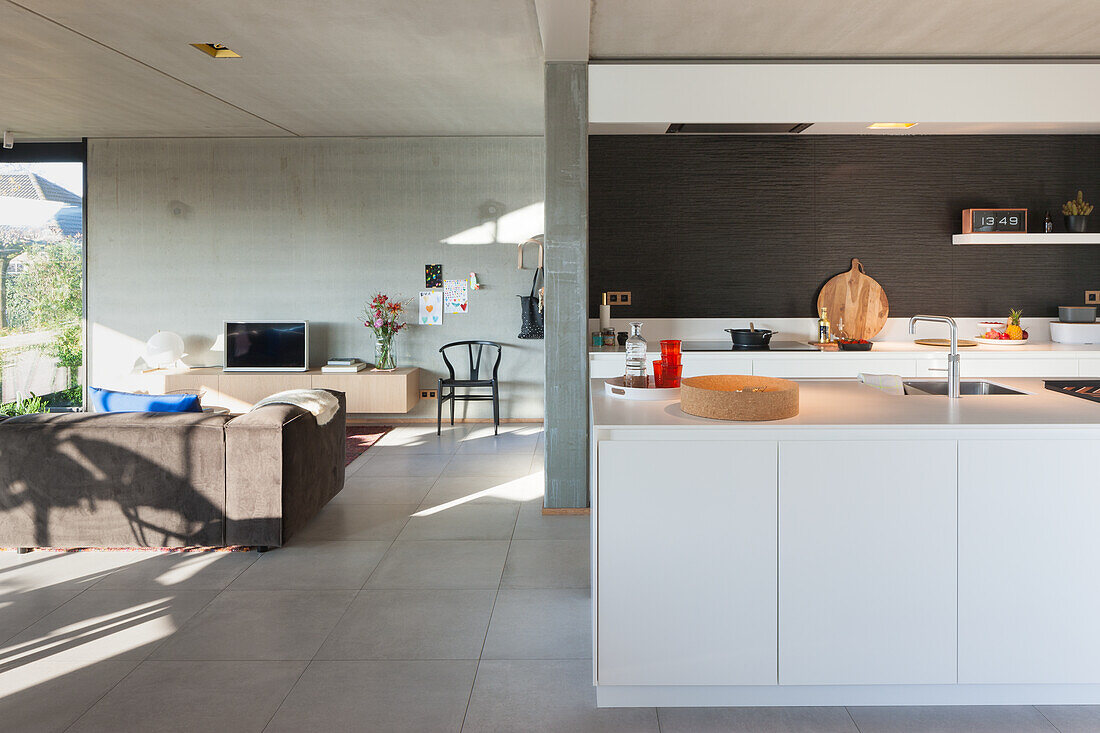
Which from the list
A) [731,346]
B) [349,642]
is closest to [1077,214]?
[731,346]

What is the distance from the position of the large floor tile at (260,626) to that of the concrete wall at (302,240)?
446 cm

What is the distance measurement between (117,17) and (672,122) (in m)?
3.14

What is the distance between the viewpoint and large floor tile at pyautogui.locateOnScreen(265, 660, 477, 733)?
2.34 m

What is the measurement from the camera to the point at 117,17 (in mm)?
4152

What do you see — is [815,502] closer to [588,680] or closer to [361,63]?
[588,680]

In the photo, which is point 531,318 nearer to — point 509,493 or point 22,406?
point 509,493

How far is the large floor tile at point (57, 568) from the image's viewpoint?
11.5 ft

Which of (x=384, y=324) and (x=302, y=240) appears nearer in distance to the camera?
(x=384, y=324)

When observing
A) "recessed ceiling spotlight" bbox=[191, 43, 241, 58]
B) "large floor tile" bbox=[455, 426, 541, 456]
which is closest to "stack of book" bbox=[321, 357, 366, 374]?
"large floor tile" bbox=[455, 426, 541, 456]

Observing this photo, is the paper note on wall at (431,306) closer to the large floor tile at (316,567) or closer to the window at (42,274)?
the window at (42,274)

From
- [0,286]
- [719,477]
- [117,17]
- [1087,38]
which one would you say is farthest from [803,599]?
[0,286]

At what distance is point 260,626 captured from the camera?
3.06 m

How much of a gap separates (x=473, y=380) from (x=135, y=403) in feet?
11.6

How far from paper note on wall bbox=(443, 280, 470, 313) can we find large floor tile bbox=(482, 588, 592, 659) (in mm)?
4567
